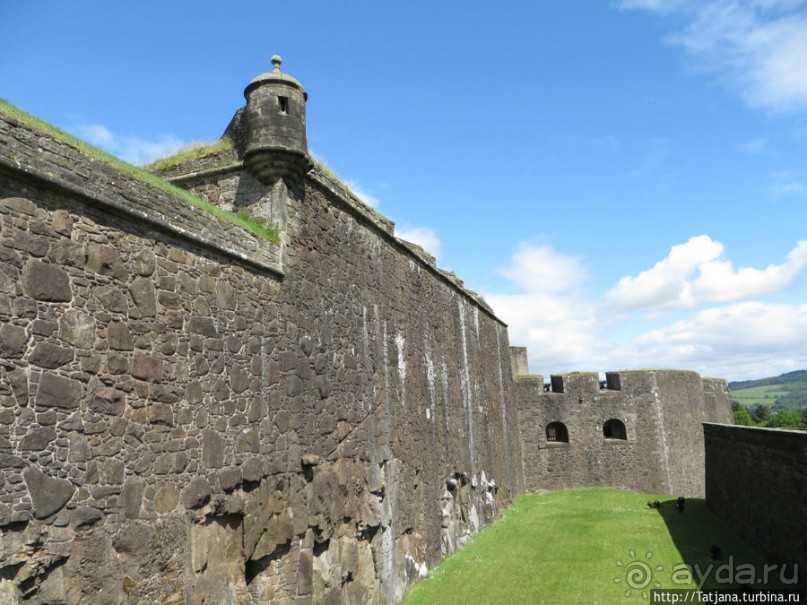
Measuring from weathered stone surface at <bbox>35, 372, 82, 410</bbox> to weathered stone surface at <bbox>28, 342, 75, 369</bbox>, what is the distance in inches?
4.2

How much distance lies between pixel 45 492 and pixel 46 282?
77.9 inches

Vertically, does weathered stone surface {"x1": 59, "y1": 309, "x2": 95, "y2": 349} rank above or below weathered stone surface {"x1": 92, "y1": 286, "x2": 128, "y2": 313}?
below

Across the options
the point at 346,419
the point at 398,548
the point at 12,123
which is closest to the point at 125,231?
the point at 12,123

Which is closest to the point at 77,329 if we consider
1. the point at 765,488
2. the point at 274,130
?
the point at 274,130

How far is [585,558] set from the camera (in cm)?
1451

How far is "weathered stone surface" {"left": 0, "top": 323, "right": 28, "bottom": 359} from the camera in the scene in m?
5.37

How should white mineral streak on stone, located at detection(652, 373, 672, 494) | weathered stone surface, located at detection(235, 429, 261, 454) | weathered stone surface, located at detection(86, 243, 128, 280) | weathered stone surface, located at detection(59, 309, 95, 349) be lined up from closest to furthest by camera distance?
weathered stone surface, located at detection(59, 309, 95, 349), weathered stone surface, located at detection(86, 243, 128, 280), weathered stone surface, located at detection(235, 429, 261, 454), white mineral streak on stone, located at detection(652, 373, 672, 494)

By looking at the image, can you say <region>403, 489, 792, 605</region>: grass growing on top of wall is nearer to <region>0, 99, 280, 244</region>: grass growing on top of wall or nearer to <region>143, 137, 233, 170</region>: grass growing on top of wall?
<region>0, 99, 280, 244</region>: grass growing on top of wall

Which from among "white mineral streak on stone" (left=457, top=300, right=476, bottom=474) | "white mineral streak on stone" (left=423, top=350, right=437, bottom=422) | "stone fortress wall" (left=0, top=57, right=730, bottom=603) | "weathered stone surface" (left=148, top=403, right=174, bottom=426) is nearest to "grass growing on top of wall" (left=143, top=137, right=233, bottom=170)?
"stone fortress wall" (left=0, top=57, right=730, bottom=603)

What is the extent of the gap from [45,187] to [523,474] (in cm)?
2687

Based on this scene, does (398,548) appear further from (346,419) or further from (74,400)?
(74,400)

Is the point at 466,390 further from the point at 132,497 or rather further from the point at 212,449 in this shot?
the point at 132,497

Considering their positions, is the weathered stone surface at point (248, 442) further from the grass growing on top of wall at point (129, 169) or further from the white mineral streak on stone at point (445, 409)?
the white mineral streak on stone at point (445, 409)

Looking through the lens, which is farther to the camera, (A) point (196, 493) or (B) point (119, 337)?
(A) point (196, 493)
